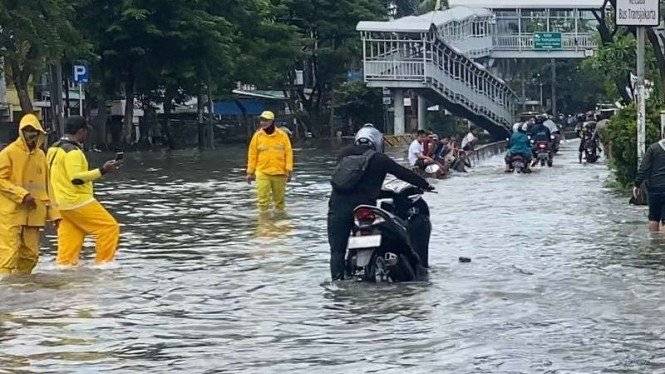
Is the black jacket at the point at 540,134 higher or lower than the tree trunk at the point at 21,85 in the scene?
lower

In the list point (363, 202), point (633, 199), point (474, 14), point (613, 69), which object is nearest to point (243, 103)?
point (474, 14)

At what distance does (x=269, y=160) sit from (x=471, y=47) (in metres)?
44.2

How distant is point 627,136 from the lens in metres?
20.3

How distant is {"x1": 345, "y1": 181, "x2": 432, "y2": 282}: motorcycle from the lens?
11297 millimetres

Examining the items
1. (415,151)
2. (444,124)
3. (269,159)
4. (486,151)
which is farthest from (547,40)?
(269,159)

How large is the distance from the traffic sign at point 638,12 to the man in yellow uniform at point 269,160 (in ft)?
16.4

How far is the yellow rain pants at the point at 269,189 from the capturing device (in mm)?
19094

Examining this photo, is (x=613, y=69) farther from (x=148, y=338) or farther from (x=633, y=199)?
(x=148, y=338)

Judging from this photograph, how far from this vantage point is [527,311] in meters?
9.98

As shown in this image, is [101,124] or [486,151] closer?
[486,151]

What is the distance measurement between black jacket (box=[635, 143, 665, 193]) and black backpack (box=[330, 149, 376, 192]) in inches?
190

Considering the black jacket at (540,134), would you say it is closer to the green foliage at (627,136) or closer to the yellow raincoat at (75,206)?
the green foliage at (627,136)

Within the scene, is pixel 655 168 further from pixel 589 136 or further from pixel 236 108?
pixel 236 108

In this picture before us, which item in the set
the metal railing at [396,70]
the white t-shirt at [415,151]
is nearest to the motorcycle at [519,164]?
the white t-shirt at [415,151]
